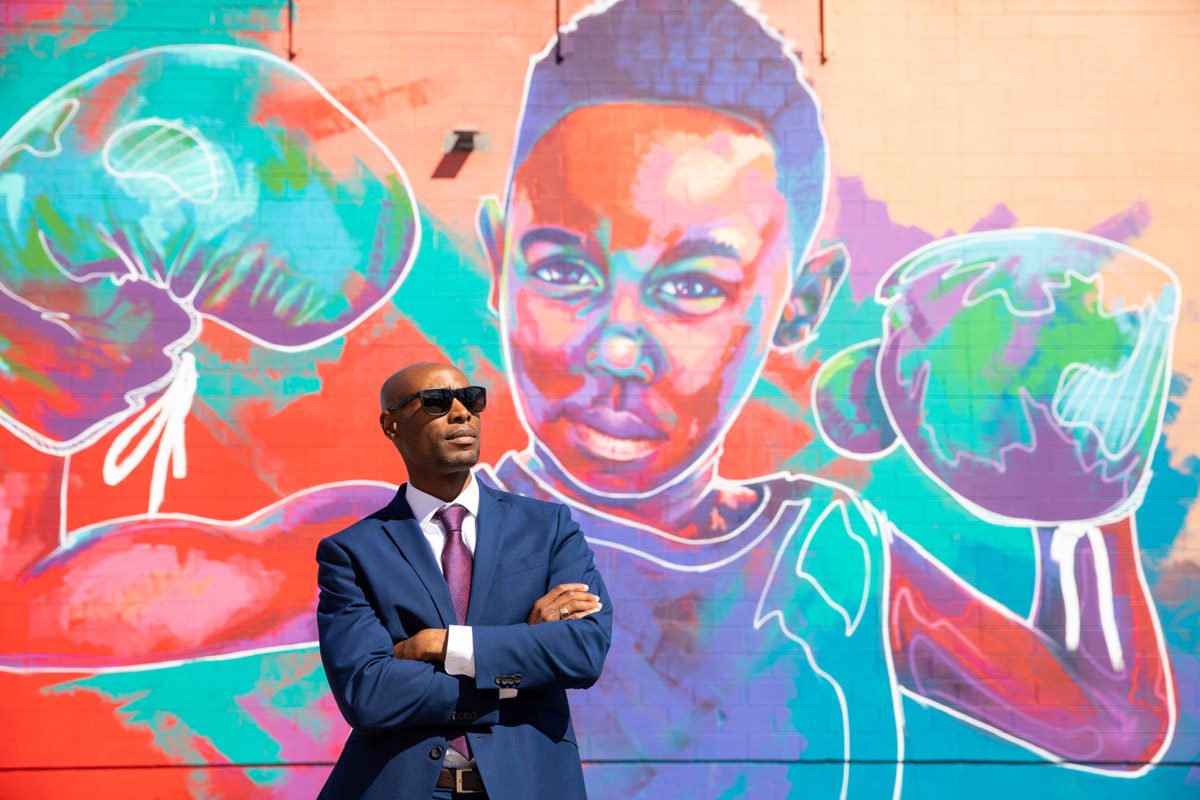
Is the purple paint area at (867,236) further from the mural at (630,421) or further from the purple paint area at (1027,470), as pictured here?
the purple paint area at (1027,470)

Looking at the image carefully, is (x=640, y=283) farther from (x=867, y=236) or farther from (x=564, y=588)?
(x=564, y=588)

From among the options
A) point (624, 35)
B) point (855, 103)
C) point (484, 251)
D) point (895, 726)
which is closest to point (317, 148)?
point (484, 251)

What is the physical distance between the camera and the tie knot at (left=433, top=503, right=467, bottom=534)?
3.16 m

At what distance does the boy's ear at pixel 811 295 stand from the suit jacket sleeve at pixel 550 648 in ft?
10.9

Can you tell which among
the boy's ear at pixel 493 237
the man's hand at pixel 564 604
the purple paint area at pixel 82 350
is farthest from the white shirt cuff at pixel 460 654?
the purple paint area at pixel 82 350

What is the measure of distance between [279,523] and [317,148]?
1.88m

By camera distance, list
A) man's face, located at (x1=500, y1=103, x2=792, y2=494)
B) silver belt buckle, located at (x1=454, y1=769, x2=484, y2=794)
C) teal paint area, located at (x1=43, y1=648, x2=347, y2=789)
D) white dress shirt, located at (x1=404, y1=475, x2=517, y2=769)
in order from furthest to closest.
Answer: man's face, located at (x1=500, y1=103, x2=792, y2=494)
teal paint area, located at (x1=43, y1=648, x2=347, y2=789)
white dress shirt, located at (x1=404, y1=475, x2=517, y2=769)
silver belt buckle, located at (x1=454, y1=769, x2=484, y2=794)

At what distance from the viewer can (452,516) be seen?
3.17 metres

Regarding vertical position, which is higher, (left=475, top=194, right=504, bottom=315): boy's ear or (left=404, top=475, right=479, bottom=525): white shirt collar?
(left=475, top=194, right=504, bottom=315): boy's ear

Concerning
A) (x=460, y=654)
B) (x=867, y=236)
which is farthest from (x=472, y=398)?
→ (x=867, y=236)

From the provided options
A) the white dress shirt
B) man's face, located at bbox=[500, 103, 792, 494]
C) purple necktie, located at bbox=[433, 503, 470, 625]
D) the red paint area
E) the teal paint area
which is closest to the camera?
the white dress shirt

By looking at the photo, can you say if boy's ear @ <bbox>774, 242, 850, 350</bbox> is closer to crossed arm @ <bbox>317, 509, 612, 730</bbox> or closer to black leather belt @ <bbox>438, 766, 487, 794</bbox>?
crossed arm @ <bbox>317, 509, 612, 730</bbox>

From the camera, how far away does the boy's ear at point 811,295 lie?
636 centimetres

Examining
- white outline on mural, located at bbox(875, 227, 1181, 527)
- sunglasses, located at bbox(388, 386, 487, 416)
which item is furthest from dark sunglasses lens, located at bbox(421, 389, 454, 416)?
white outline on mural, located at bbox(875, 227, 1181, 527)
